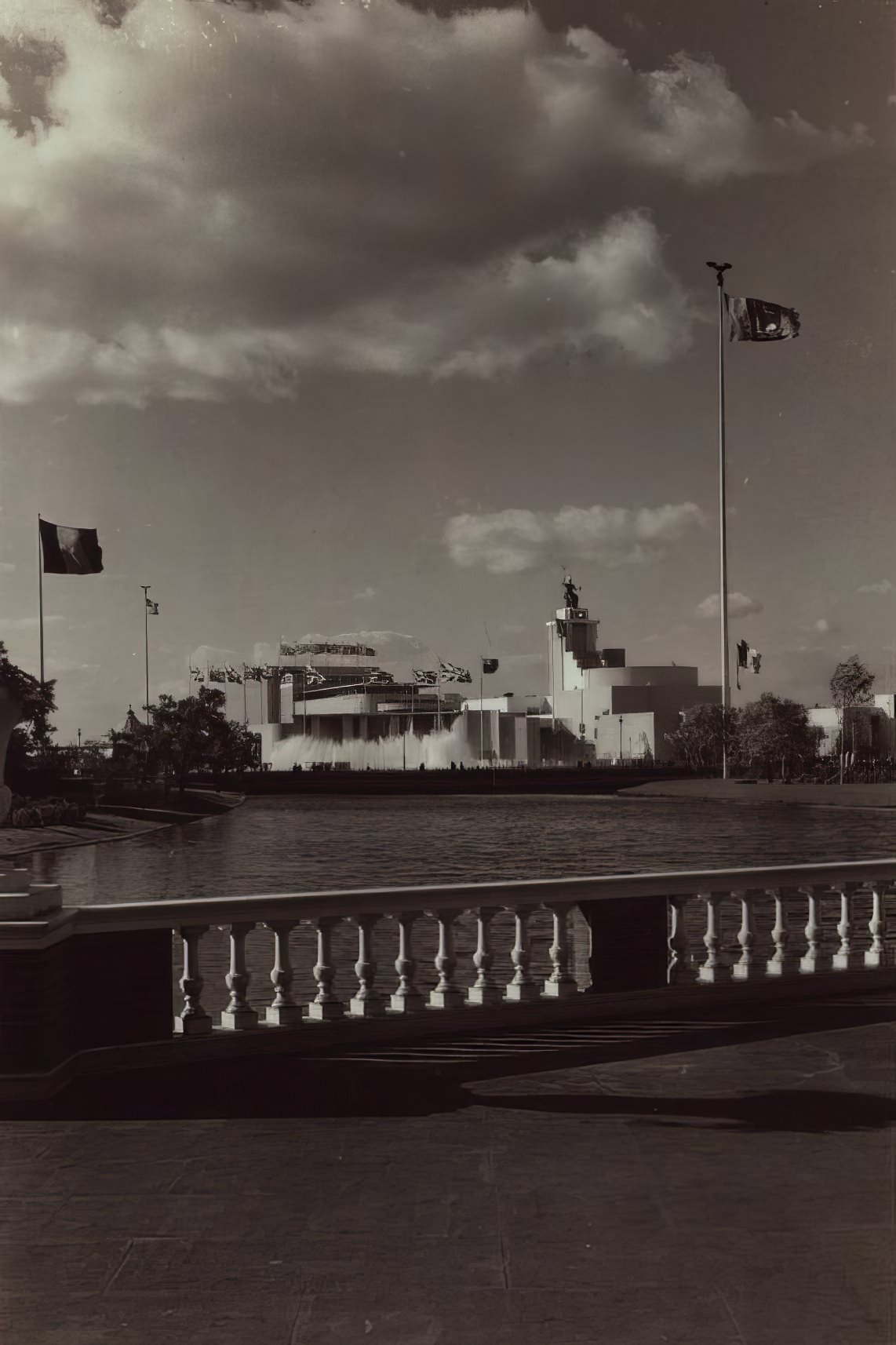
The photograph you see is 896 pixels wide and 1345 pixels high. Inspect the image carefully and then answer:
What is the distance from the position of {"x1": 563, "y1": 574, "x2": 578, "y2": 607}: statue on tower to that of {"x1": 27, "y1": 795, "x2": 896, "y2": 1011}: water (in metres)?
5.45

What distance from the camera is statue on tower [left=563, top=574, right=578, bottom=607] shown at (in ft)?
44.2

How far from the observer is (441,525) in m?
12.9

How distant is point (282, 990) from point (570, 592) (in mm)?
8393

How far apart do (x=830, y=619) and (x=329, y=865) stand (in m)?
9.86

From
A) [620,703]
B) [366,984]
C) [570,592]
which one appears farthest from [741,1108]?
[620,703]

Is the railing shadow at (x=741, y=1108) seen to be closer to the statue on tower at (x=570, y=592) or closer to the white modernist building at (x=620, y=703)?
the statue on tower at (x=570, y=592)

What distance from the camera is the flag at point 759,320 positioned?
1104 cm

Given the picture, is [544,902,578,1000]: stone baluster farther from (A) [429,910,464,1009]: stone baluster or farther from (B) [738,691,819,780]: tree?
(B) [738,691,819,780]: tree

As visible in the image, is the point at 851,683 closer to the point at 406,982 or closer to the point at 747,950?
the point at 747,950

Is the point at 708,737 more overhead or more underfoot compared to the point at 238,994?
more overhead

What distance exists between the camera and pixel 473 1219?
137 inches

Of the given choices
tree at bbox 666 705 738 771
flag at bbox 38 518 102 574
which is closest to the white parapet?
flag at bbox 38 518 102 574

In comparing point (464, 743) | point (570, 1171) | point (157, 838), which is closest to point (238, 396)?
point (157, 838)

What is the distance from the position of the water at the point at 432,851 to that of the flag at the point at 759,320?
8.24 m
